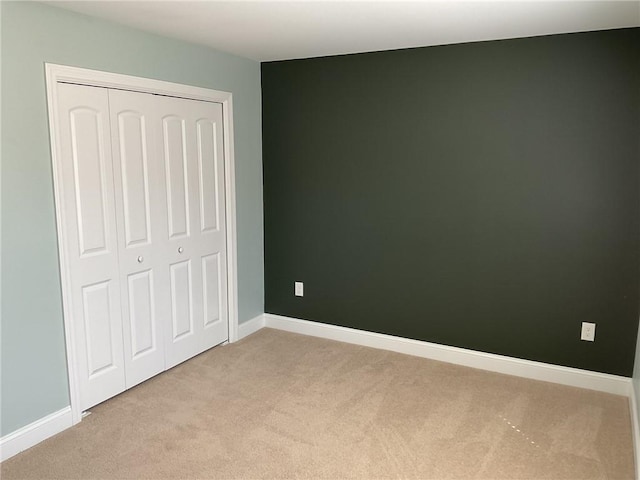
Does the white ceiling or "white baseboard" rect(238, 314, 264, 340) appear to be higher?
the white ceiling

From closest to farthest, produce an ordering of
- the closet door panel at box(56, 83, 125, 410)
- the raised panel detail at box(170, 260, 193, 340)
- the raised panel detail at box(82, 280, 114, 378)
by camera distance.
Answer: the closet door panel at box(56, 83, 125, 410)
the raised panel detail at box(82, 280, 114, 378)
the raised panel detail at box(170, 260, 193, 340)

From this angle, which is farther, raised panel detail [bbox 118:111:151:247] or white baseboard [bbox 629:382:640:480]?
raised panel detail [bbox 118:111:151:247]

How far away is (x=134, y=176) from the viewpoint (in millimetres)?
3062

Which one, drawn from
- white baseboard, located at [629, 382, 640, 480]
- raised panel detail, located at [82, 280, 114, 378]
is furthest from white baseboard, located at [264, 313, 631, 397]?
raised panel detail, located at [82, 280, 114, 378]

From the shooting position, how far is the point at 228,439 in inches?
105

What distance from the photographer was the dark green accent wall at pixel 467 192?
3.03 m

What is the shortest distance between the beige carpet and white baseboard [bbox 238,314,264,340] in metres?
0.45

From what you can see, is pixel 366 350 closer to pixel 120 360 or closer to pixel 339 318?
pixel 339 318

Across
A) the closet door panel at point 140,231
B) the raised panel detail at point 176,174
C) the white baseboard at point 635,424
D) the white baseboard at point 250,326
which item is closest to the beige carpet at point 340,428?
the white baseboard at point 635,424

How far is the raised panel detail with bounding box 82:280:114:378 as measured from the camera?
2867 mm

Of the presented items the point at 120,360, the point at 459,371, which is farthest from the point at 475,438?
the point at 120,360

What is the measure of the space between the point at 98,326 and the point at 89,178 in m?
0.85

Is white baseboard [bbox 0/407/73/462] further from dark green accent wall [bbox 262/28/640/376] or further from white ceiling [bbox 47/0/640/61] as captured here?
white ceiling [bbox 47/0/640/61]

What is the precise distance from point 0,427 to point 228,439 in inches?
43.1
